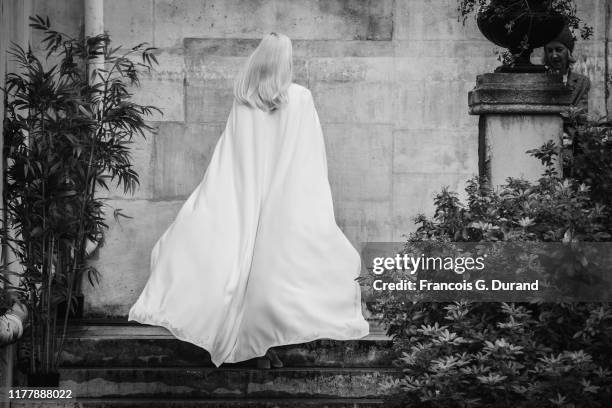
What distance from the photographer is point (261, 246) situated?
7.46 metres

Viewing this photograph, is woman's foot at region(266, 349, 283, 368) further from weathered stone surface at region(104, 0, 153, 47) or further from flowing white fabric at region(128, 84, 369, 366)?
weathered stone surface at region(104, 0, 153, 47)

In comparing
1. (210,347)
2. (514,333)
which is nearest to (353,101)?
(210,347)

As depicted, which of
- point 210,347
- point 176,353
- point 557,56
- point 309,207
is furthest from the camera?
point 557,56

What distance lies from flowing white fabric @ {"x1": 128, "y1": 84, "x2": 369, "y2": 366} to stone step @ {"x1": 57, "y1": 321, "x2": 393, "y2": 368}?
289 mm

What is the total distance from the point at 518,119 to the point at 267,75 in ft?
5.24

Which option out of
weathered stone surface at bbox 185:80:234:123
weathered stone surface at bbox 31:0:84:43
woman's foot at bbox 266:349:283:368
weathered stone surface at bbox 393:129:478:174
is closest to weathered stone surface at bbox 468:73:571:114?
woman's foot at bbox 266:349:283:368

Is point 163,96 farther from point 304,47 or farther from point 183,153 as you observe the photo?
point 304,47

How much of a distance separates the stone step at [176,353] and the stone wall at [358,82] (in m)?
2.11

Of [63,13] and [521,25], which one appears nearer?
[521,25]

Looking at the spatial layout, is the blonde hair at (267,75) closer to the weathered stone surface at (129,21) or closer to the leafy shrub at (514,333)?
the weathered stone surface at (129,21)

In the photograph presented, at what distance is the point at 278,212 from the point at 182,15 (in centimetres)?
299

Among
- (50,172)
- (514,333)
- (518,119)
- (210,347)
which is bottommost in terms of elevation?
(210,347)

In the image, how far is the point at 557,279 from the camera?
16.4 ft

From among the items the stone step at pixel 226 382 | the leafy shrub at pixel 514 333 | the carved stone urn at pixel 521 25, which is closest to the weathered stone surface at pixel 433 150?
the carved stone urn at pixel 521 25
